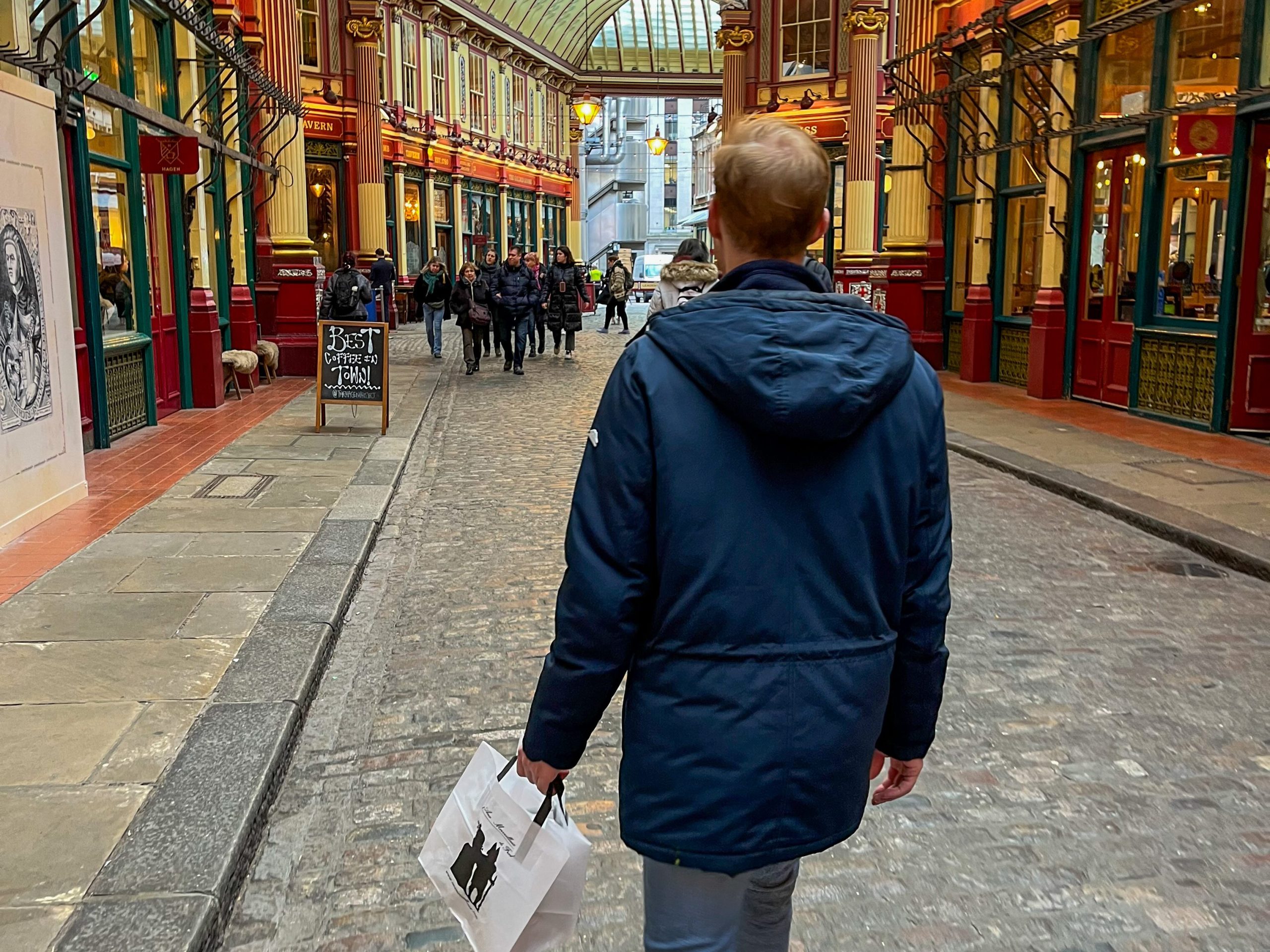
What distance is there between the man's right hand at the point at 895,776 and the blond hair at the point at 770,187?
3.00ft

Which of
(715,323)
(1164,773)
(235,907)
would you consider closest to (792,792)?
(715,323)

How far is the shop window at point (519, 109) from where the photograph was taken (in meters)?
38.9

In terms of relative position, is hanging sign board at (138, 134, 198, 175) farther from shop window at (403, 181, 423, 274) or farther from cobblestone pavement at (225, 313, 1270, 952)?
shop window at (403, 181, 423, 274)

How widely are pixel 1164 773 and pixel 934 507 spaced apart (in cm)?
263

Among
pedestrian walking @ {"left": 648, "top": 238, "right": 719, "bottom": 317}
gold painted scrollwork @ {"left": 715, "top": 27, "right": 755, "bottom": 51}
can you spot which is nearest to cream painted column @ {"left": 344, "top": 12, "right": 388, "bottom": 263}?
gold painted scrollwork @ {"left": 715, "top": 27, "right": 755, "bottom": 51}

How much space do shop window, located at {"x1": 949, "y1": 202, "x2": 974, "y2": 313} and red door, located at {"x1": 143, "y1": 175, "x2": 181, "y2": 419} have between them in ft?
33.6

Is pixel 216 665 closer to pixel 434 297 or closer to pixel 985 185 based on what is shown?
pixel 985 185

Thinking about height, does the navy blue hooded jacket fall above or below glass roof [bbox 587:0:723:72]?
below

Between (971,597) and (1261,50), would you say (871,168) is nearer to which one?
(1261,50)

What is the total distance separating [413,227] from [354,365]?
20447mm

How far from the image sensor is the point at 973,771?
418 centimetres

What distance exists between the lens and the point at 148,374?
38.3 ft

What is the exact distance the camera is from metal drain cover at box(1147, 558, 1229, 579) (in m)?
6.88

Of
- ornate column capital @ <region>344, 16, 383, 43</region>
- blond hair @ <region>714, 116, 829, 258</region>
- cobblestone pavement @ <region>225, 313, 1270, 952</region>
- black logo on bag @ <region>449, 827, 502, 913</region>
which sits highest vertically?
ornate column capital @ <region>344, 16, 383, 43</region>
